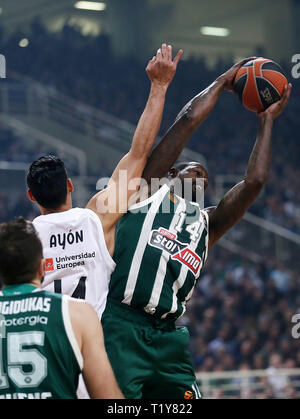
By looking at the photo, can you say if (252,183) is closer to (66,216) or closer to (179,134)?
(179,134)

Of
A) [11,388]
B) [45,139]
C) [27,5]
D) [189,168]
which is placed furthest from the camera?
[27,5]

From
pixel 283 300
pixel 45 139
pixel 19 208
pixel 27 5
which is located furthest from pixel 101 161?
pixel 27 5

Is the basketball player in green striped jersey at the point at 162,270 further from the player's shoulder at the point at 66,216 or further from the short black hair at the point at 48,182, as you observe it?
the short black hair at the point at 48,182

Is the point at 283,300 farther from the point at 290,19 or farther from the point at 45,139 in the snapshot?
the point at 290,19

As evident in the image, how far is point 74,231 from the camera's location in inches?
146

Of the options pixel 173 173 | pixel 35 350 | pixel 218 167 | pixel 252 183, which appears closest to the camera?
pixel 35 350

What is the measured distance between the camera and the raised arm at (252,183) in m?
4.05

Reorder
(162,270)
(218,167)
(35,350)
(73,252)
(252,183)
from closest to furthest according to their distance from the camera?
(35,350)
(73,252)
(162,270)
(252,183)
(218,167)

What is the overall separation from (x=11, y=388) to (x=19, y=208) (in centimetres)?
1067

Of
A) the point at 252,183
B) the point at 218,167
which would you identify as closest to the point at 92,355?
the point at 252,183

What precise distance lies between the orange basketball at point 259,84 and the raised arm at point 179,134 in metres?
0.13

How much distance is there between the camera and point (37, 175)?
3684 millimetres

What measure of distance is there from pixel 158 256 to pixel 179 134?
2.49 feet

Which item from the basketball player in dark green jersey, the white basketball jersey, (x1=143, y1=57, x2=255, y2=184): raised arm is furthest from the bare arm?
(x1=143, y1=57, x2=255, y2=184): raised arm
